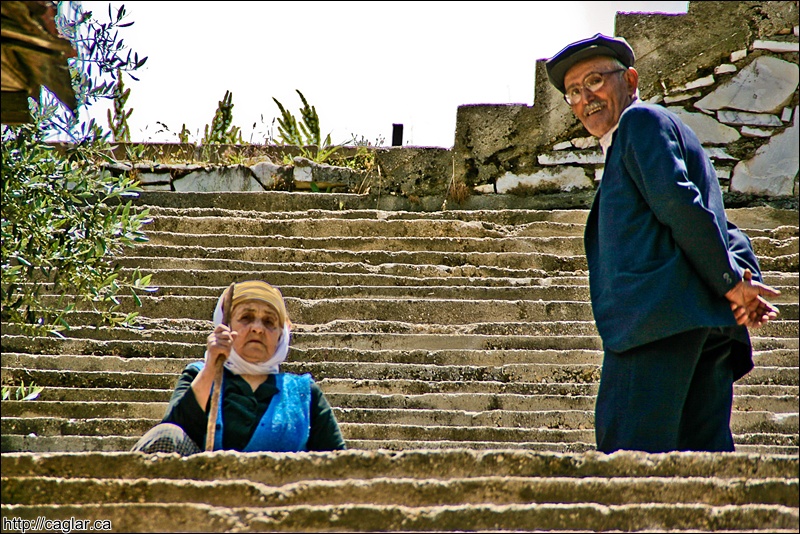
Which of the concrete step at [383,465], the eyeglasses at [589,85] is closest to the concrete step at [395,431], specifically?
the eyeglasses at [589,85]

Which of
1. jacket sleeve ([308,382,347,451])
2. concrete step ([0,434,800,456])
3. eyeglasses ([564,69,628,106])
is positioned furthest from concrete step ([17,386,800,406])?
eyeglasses ([564,69,628,106])

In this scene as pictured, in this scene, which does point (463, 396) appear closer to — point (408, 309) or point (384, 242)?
point (408, 309)

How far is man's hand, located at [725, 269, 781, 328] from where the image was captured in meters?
3.08

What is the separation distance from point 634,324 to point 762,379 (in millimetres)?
1943

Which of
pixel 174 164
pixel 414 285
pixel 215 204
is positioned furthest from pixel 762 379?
pixel 174 164

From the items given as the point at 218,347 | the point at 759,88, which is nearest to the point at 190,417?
the point at 218,347

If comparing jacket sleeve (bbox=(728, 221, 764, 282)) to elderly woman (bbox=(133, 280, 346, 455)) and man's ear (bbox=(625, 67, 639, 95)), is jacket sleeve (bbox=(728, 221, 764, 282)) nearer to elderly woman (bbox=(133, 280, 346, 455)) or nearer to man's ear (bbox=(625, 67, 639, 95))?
man's ear (bbox=(625, 67, 639, 95))

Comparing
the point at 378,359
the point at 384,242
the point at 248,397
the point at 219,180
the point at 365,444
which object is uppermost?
the point at 219,180

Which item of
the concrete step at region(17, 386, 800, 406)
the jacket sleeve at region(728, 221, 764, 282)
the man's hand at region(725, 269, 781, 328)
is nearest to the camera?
the man's hand at region(725, 269, 781, 328)

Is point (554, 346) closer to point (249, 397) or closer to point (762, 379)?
point (762, 379)

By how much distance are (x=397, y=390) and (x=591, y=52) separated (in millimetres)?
1845

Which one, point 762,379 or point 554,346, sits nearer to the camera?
point 762,379

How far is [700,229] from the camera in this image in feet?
10.2

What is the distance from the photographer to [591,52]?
3588mm
